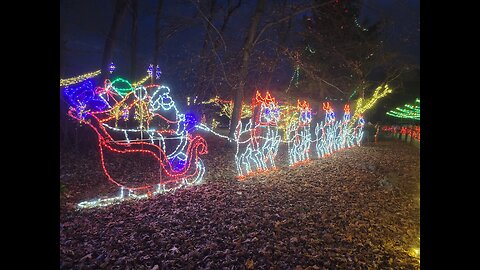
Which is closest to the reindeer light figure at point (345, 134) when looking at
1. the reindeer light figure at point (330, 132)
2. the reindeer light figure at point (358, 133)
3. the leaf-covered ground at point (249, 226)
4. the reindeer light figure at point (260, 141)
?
the reindeer light figure at point (358, 133)

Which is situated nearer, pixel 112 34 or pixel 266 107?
pixel 266 107

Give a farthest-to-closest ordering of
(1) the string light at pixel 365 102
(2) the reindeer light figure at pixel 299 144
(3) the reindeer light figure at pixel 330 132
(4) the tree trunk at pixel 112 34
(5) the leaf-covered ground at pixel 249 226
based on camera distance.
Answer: (1) the string light at pixel 365 102 → (3) the reindeer light figure at pixel 330 132 → (2) the reindeer light figure at pixel 299 144 → (4) the tree trunk at pixel 112 34 → (5) the leaf-covered ground at pixel 249 226

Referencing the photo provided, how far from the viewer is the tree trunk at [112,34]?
44.3ft

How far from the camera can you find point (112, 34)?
1359cm

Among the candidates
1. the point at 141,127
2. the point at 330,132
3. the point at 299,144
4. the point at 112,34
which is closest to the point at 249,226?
the point at 141,127

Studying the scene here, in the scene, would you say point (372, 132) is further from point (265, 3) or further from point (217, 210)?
point (217, 210)

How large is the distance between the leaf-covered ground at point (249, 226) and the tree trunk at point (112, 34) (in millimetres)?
4811

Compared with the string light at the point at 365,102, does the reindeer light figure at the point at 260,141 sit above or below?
below

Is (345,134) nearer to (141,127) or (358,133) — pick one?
(358,133)

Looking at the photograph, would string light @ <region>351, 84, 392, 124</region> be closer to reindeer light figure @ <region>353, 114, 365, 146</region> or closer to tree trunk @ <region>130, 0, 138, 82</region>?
reindeer light figure @ <region>353, 114, 365, 146</region>

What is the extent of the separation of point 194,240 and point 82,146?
10445 mm

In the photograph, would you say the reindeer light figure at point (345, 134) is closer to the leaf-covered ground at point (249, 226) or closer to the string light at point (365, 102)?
the string light at point (365, 102)

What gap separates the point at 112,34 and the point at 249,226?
426 inches
